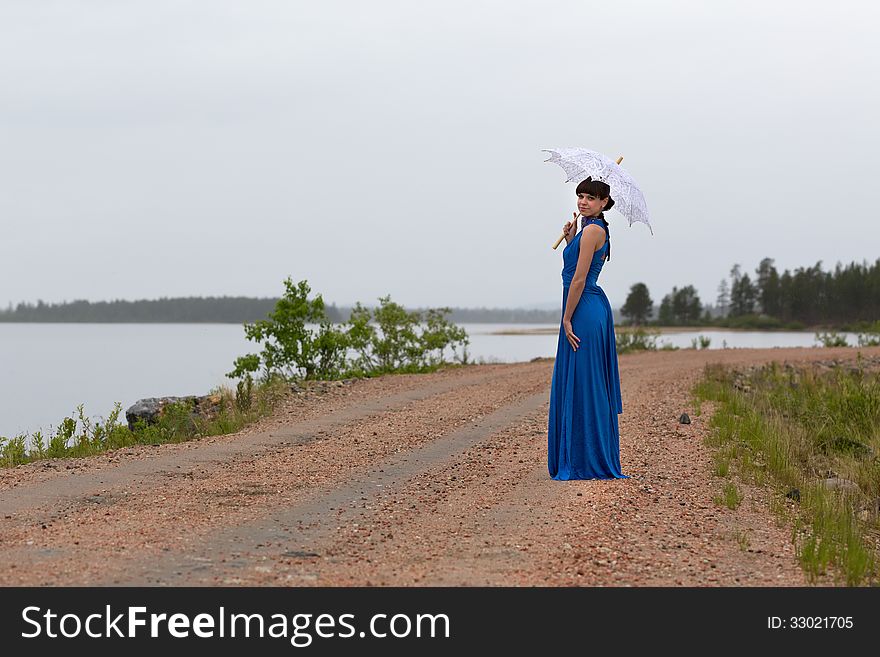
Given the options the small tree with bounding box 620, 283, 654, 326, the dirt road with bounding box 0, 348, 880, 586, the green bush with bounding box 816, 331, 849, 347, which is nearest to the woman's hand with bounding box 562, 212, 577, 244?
the dirt road with bounding box 0, 348, 880, 586

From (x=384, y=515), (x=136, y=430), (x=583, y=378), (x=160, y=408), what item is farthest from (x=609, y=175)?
(x=160, y=408)

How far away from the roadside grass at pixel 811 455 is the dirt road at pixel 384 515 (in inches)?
10.8

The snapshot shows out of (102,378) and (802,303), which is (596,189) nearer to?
(102,378)

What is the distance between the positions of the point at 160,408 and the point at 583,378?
8846mm

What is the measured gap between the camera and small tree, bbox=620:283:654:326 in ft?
191

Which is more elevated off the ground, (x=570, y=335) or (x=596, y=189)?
(x=596, y=189)

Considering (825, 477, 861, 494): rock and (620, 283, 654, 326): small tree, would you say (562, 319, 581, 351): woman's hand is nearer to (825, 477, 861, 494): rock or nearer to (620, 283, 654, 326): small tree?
(825, 477, 861, 494): rock

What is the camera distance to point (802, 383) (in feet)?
65.7

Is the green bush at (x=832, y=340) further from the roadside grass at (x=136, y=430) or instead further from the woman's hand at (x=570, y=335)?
the woman's hand at (x=570, y=335)

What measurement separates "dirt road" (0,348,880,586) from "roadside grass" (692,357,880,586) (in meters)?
0.28

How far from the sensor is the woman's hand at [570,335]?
8.80m

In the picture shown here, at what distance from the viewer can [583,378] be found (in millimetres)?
8906

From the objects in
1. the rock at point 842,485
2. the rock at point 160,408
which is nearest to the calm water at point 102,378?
the rock at point 160,408

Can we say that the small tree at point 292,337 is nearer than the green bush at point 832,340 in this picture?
Yes
